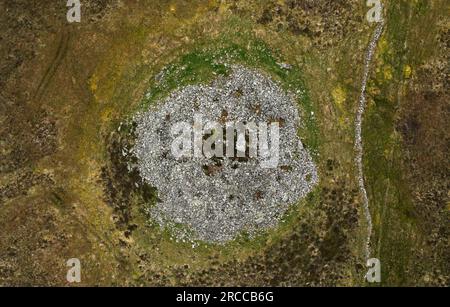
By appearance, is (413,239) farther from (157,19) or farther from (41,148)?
(41,148)

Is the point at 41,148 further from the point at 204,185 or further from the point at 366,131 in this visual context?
the point at 366,131

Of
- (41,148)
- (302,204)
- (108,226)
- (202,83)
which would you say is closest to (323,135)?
(302,204)

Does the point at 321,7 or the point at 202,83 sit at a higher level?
the point at 321,7

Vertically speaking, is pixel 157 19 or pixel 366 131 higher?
pixel 157 19

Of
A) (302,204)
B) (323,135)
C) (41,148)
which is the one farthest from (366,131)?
(41,148)

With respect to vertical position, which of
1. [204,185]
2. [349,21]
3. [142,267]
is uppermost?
[349,21]
